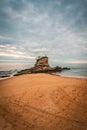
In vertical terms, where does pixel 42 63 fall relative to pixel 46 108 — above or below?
above

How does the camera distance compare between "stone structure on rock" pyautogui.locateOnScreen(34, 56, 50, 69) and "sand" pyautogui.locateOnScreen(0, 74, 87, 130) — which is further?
"stone structure on rock" pyautogui.locateOnScreen(34, 56, 50, 69)

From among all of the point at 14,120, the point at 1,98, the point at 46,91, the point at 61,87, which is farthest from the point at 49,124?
the point at 1,98

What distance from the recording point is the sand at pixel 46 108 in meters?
5.12

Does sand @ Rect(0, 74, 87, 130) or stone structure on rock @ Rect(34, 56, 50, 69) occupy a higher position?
stone structure on rock @ Rect(34, 56, 50, 69)

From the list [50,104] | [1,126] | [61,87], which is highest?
[61,87]

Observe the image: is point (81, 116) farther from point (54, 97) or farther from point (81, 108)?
point (54, 97)

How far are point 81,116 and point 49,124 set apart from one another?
140 cm

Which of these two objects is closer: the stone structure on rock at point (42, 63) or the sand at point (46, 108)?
the sand at point (46, 108)

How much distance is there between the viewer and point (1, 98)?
24.2ft

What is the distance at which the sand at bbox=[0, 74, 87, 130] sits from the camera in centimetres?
512

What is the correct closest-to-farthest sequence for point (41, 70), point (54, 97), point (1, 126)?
1. point (1, 126)
2. point (54, 97)
3. point (41, 70)

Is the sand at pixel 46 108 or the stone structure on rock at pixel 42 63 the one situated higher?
the stone structure on rock at pixel 42 63

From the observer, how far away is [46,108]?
612cm

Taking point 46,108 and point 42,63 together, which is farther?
point 42,63
